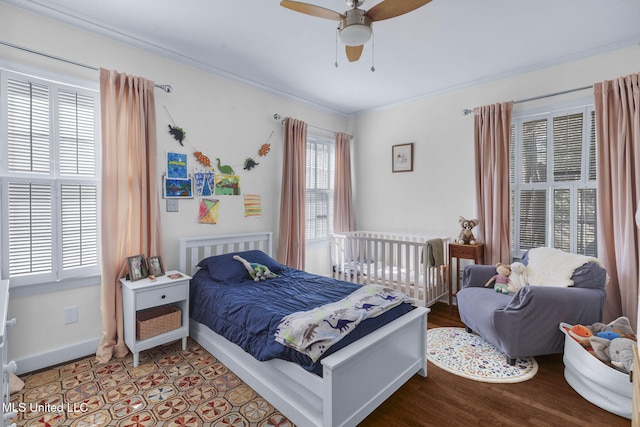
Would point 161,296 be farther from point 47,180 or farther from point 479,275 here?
point 479,275

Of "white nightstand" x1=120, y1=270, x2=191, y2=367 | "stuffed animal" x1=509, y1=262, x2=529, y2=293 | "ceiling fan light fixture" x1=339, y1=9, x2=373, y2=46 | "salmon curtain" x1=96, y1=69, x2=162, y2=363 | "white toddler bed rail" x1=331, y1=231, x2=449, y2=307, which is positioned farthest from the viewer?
"white toddler bed rail" x1=331, y1=231, x2=449, y2=307

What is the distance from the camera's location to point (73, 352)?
247 cm

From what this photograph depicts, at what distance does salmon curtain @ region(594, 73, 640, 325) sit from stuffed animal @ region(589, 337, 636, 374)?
995 mm

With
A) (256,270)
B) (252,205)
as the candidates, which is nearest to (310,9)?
(256,270)

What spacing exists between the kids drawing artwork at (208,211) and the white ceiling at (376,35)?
1161mm

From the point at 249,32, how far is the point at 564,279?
3.32m

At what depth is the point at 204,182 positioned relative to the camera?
3.22m

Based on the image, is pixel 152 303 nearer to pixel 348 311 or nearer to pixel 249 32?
pixel 348 311

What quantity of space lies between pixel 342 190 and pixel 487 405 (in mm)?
3218

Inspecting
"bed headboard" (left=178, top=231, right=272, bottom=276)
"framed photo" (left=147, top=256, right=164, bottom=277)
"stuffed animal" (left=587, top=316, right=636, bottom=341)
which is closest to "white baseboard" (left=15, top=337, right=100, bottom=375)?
"framed photo" (left=147, top=256, right=164, bottom=277)

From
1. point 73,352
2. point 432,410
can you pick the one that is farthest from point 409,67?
point 73,352

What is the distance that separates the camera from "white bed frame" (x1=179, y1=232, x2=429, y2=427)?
1.61 meters

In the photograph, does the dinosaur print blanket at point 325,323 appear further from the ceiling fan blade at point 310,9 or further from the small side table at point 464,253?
the ceiling fan blade at point 310,9

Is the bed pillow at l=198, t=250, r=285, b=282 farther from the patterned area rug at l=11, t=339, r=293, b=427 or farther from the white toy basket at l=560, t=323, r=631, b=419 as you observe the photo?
the white toy basket at l=560, t=323, r=631, b=419
